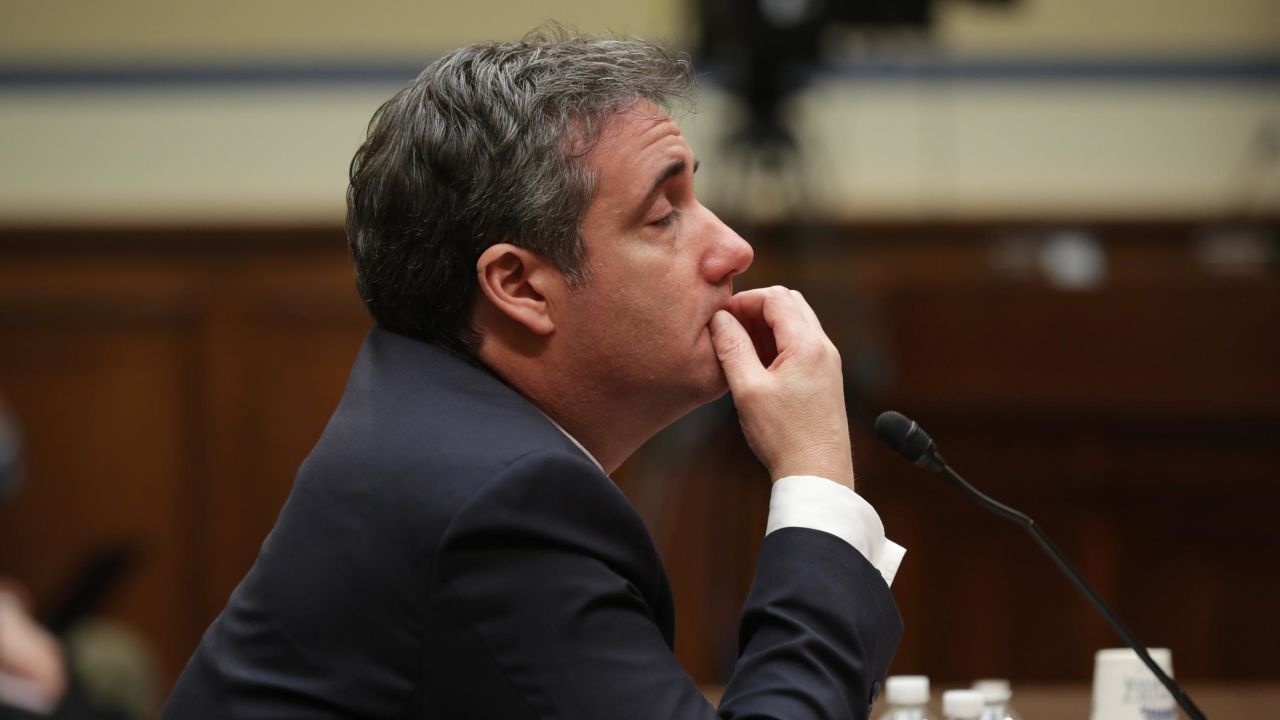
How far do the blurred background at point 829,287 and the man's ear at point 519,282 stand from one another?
188cm

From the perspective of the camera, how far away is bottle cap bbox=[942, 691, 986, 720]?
1319mm

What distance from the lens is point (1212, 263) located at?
12.6 ft

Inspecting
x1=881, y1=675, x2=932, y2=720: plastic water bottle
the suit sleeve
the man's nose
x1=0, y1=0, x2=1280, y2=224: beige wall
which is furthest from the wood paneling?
the suit sleeve

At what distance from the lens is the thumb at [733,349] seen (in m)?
1.31

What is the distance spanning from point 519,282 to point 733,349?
0.62 ft

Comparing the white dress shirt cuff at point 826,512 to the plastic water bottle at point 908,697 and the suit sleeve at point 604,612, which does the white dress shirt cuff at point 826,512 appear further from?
the plastic water bottle at point 908,697

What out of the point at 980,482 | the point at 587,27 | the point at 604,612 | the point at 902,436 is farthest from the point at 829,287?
the point at 604,612

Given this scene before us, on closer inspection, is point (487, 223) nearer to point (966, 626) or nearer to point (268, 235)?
point (966, 626)

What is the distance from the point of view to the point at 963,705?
4.33 ft

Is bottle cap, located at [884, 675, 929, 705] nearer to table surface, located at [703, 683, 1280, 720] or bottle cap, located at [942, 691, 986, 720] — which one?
bottle cap, located at [942, 691, 986, 720]

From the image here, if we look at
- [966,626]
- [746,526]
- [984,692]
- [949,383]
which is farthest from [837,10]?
[984,692]

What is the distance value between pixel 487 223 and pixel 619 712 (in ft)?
1.38

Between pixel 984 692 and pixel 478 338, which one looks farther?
pixel 984 692

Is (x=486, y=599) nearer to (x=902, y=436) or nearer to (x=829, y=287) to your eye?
(x=902, y=436)
